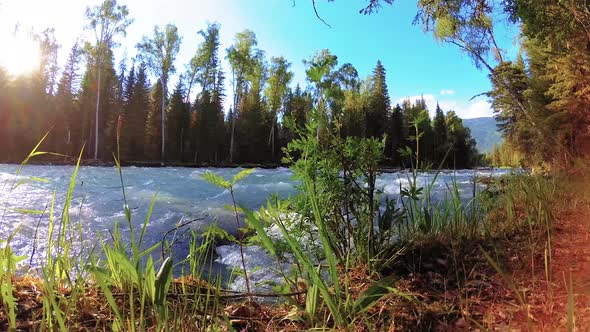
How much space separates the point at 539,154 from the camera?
15.5 meters

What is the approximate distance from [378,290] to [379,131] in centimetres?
4283

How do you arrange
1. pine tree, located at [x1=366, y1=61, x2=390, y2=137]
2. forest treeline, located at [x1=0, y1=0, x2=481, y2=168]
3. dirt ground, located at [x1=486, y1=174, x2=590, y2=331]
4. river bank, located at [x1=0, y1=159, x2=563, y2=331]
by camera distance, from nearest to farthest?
dirt ground, located at [x1=486, y1=174, x2=590, y2=331]
river bank, located at [x1=0, y1=159, x2=563, y2=331]
forest treeline, located at [x1=0, y1=0, x2=481, y2=168]
pine tree, located at [x1=366, y1=61, x2=390, y2=137]

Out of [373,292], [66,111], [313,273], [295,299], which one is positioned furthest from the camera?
[66,111]

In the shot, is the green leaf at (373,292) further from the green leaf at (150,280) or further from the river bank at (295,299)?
the green leaf at (150,280)

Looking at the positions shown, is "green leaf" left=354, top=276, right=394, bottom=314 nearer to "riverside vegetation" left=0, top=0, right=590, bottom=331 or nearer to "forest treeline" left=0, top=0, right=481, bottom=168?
"riverside vegetation" left=0, top=0, right=590, bottom=331

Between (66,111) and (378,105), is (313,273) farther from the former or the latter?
(378,105)

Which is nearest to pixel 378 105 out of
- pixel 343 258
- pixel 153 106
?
pixel 153 106

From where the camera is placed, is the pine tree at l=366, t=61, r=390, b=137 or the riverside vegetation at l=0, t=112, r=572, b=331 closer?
the riverside vegetation at l=0, t=112, r=572, b=331

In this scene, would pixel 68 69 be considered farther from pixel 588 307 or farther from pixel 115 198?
pixel 588 307

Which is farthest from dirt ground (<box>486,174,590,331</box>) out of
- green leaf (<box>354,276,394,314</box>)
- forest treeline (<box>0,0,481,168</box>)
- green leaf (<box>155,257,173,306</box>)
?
forest treeline (<box>0,0,481,168</box>)

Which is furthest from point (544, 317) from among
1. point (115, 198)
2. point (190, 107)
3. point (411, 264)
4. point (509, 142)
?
point (190, 107)

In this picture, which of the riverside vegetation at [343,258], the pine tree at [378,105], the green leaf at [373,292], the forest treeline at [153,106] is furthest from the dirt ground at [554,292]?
the pine tree at [378,105]

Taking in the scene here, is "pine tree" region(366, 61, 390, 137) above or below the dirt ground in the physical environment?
above

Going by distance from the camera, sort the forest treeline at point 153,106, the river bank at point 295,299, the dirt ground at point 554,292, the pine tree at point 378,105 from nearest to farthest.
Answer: the dirt ground at point 554,292 → the river bank at point 295,299 → the forest treeline at point 153,106 → the pine tree at point 378,105
